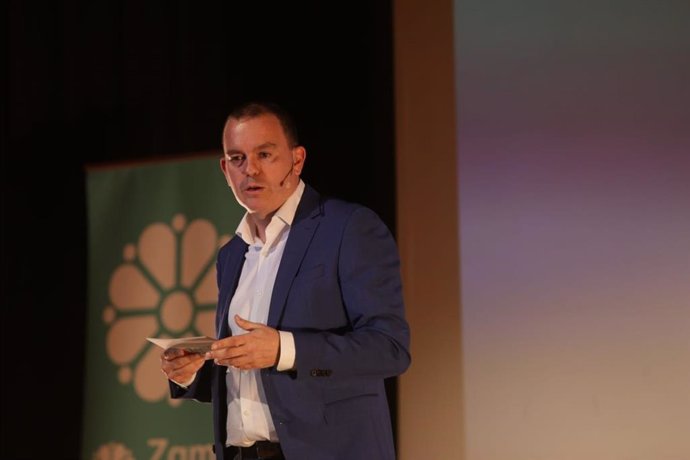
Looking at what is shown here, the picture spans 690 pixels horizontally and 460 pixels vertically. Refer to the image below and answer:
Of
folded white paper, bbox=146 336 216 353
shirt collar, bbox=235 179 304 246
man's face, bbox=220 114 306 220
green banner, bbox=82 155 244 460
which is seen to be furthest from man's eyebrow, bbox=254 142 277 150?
green banner, bbox=82 155 244 460

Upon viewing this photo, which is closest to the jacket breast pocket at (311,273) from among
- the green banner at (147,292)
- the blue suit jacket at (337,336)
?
the blue suit jacket at (337,336)

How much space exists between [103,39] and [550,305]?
2.25 metres

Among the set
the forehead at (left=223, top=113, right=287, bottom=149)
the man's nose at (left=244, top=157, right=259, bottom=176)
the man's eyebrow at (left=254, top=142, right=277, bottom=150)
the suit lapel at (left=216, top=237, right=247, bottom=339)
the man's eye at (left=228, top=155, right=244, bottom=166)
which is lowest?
the suit lapel at (left=216, top=237, right=247, bottom=339)

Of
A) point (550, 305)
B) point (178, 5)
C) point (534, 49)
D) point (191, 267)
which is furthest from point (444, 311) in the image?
point (178, 5)

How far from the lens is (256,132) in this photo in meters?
2.20

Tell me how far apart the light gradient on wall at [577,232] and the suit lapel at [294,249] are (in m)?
0.85

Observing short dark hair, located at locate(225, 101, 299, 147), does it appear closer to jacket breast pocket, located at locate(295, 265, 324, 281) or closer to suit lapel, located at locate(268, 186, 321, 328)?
suit lapel, located at locate(268, 186, 321, 328)

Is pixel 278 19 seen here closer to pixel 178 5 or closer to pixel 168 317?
pixel 178 5

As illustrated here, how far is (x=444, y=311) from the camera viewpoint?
2.93 metres

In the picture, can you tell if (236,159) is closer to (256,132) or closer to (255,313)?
(256,132)

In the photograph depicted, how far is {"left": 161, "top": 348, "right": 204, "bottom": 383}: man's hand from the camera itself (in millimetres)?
2076

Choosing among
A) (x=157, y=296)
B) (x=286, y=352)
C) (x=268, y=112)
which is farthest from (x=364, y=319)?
(x=157, y=296)

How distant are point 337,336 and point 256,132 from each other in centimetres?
54

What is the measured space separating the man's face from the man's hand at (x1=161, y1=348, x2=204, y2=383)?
0.36m
